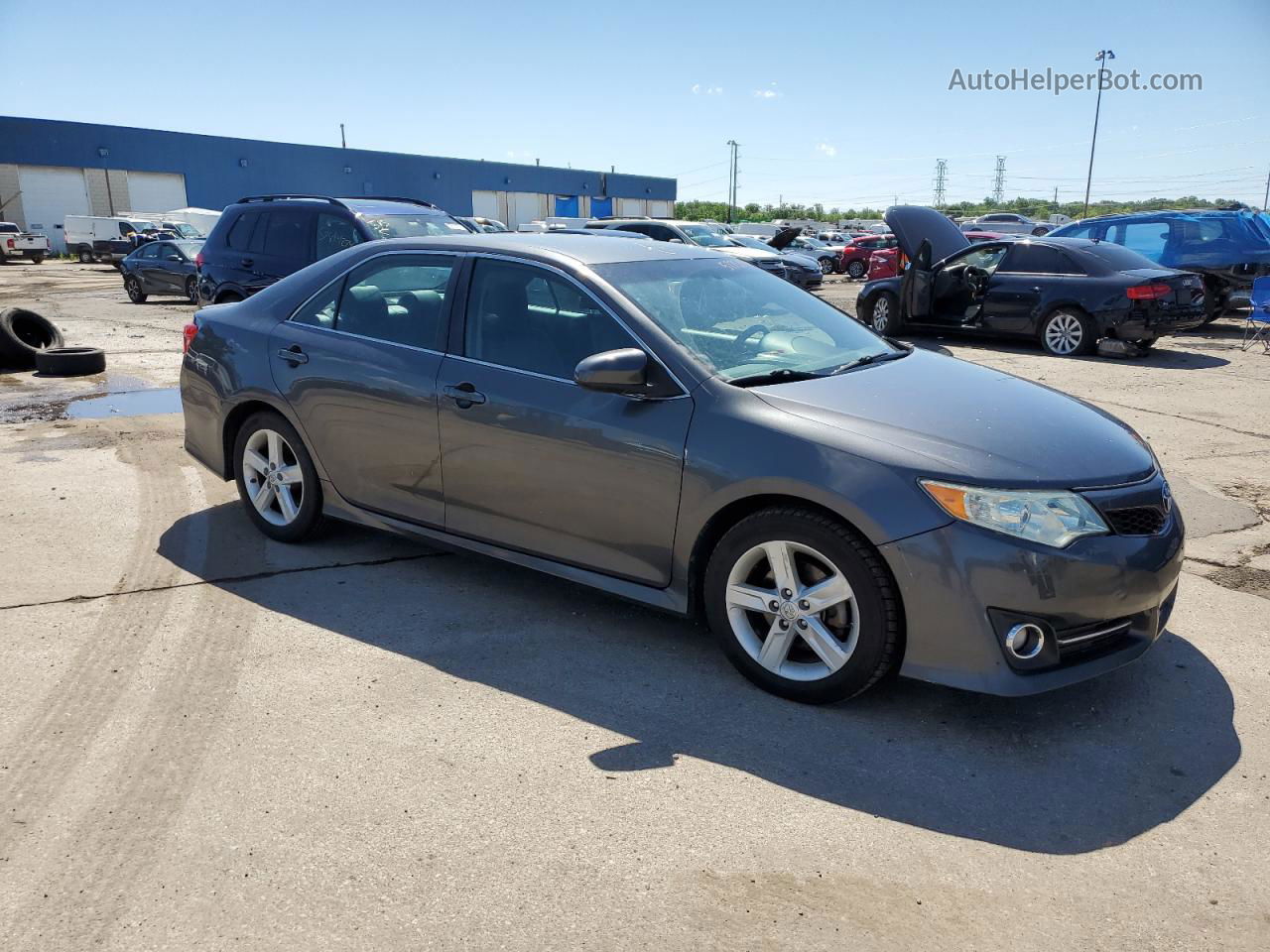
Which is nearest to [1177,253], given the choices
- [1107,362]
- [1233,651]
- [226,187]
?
[1107,362]

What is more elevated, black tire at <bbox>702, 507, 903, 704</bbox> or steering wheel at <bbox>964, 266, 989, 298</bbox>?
steering wheel at <bbox>964, 266, 989, 298</bbox>

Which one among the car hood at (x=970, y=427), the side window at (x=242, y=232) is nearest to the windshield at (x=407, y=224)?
the side window at (x=242, y=232)

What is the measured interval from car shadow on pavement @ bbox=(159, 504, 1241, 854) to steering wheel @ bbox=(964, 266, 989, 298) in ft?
31.5

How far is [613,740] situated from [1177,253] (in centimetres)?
1482

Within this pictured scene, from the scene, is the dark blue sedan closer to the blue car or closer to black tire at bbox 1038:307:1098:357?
black tire at bbox 1038:307:1098:357

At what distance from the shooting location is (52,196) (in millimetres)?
48594

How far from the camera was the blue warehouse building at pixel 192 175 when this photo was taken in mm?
47625

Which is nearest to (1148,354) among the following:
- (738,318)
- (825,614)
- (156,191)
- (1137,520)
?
(738,318)

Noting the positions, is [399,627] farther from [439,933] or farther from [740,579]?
[439,933]

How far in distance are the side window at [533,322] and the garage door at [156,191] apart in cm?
5423

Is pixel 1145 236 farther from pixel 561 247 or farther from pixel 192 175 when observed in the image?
pixel 192 175

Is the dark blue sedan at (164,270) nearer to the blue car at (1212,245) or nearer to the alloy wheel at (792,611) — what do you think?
the blue car at (1212,245)

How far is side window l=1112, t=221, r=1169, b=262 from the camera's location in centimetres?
1513

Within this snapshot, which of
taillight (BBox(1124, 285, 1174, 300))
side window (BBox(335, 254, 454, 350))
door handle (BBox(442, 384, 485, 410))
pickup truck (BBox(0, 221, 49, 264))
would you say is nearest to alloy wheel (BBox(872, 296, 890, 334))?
taillight (BBox(1124, 285, 1174, 300))
